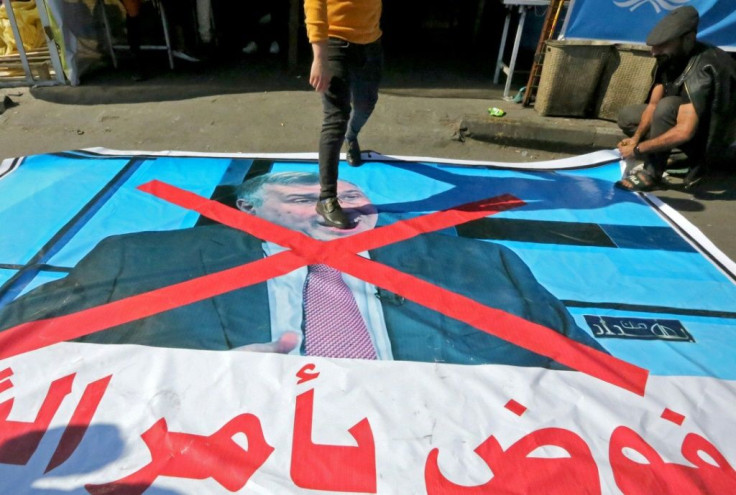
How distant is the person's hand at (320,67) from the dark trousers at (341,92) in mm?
83

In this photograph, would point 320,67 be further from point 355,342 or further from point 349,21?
point 355,342

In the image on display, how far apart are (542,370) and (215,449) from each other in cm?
100

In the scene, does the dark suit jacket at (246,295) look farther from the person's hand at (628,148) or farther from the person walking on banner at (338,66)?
the person's hand at (628,148)

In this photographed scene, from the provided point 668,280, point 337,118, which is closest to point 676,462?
point 668,280

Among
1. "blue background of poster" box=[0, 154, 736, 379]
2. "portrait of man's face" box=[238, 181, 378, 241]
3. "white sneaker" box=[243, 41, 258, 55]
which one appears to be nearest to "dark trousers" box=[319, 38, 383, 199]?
"portrait of man's face" box=[238, 181, 378, 241]

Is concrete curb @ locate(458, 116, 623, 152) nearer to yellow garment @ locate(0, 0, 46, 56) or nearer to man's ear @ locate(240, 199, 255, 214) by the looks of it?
man's ear @ locate(240, 199, 255, 214)

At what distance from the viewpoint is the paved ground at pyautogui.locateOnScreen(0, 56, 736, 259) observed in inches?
124

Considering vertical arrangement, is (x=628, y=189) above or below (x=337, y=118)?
below

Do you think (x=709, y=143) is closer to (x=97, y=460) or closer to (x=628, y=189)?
(x=628, y=189)

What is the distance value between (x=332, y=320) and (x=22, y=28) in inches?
184

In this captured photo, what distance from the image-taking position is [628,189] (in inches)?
103

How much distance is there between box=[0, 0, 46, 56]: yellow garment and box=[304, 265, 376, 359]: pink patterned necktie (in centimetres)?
435

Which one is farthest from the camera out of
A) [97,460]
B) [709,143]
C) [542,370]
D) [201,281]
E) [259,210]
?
[709,143]

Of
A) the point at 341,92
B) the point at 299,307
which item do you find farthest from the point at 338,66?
the point at 299,307
